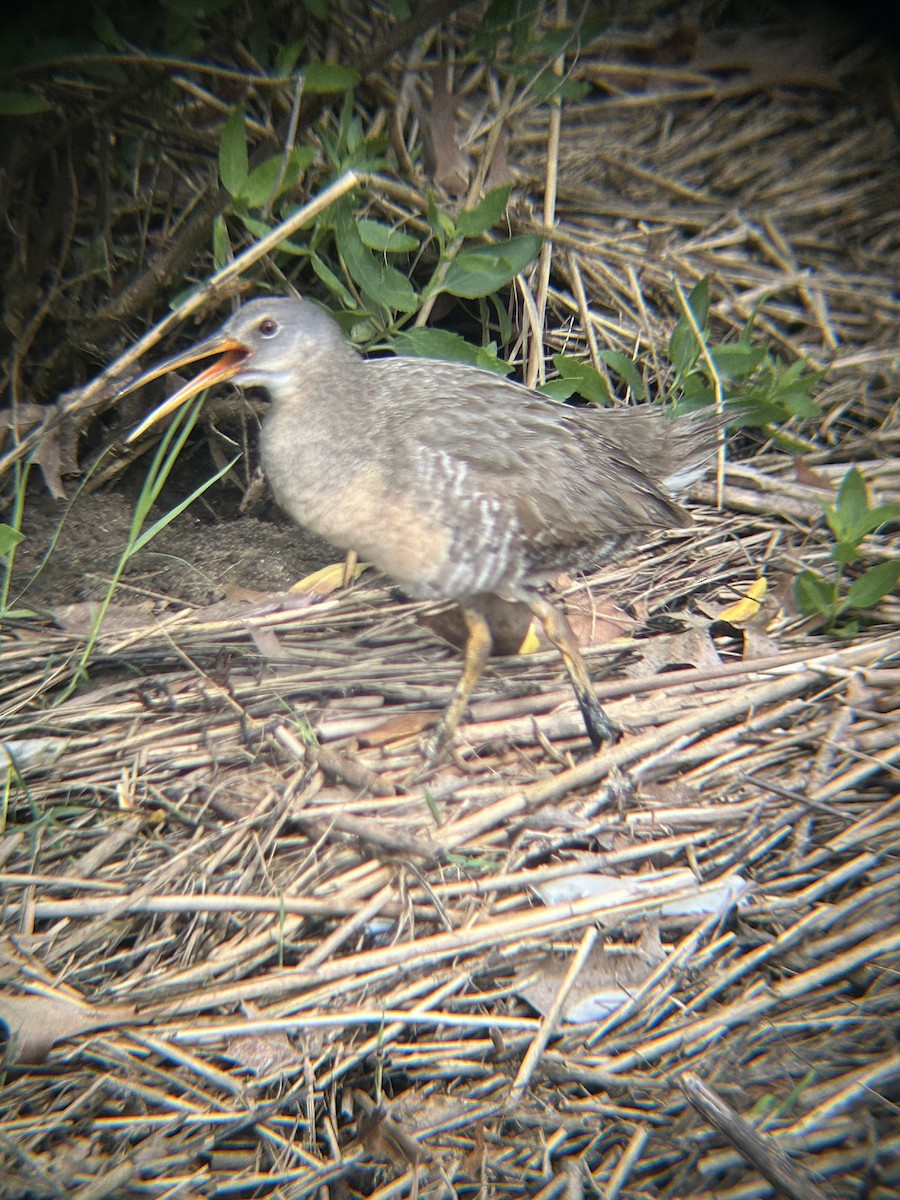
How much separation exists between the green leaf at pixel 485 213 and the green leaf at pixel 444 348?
0.34m

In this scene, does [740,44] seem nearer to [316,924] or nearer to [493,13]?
[493,13]

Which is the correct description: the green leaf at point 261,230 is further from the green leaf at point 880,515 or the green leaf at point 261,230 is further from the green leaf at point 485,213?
the green leaf at point 880,515

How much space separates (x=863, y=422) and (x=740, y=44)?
176 centimetres

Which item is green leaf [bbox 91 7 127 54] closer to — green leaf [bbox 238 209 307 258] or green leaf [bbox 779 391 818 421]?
green leaf [bbox 238 209 307 258]

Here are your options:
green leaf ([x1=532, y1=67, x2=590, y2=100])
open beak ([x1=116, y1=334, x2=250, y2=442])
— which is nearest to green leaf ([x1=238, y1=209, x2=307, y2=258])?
open beak ([x1=116, y1=334, x2=250, y2=442])

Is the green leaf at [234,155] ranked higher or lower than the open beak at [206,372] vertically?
higher

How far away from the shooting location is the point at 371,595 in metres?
3.09

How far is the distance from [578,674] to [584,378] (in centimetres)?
116

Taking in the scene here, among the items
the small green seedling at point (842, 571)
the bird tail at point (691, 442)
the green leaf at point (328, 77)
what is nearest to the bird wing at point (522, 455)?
the bird tail at point (691, 442)

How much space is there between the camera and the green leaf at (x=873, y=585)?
2.67 m

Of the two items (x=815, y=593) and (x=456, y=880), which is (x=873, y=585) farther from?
(x=456, y=880)

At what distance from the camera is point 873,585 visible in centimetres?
271

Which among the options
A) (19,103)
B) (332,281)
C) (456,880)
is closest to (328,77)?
(332,281)

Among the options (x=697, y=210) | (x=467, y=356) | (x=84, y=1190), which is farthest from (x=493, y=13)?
(x=84, y=1190)
